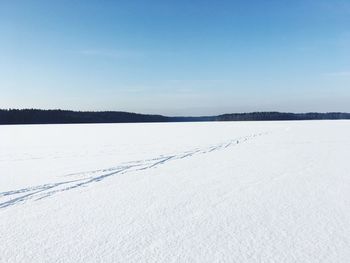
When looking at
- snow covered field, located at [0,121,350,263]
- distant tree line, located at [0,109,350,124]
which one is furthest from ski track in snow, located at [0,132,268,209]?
distant tree line, located at [0,109,350,124]

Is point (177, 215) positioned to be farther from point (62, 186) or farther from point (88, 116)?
point (88, 116)

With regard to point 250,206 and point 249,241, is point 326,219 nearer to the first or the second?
point 250,206

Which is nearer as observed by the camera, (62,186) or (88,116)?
(62,186)

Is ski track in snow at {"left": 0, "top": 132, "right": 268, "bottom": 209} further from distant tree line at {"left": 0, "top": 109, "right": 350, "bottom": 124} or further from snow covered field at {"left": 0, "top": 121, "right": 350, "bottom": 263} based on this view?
distant tree line at {"left": 0, "top": 109, "right": 350, "bottom": 124}

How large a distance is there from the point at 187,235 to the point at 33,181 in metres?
3.94

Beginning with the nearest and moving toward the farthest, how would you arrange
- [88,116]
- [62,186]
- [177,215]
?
[177,215] → [62,186] → [88,116]

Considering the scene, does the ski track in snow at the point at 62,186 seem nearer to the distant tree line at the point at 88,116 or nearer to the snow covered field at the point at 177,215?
the snow covered field at the point at 177,215

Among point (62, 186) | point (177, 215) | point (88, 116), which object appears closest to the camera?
point (177, 215)

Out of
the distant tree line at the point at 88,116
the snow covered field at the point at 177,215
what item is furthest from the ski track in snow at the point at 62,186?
the distant tree line at the point at 88,116

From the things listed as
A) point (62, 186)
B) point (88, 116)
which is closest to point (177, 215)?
point (62, 186)

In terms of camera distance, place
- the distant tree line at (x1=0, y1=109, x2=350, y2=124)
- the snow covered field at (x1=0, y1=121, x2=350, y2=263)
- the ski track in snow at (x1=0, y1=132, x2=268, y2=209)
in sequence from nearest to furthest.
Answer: the snow covered field at (x1=0, y1=121, x2=350, y2=263) → the ski track in snow at (x1=0, y1=132, x2=268, y2=209) → the distant tree line at (x1=0, y1=109, x2=350, y2=124)

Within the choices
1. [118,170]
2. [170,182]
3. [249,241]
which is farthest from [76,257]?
[118,170]

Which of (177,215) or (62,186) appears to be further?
(62,186)

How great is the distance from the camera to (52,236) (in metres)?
3.15
